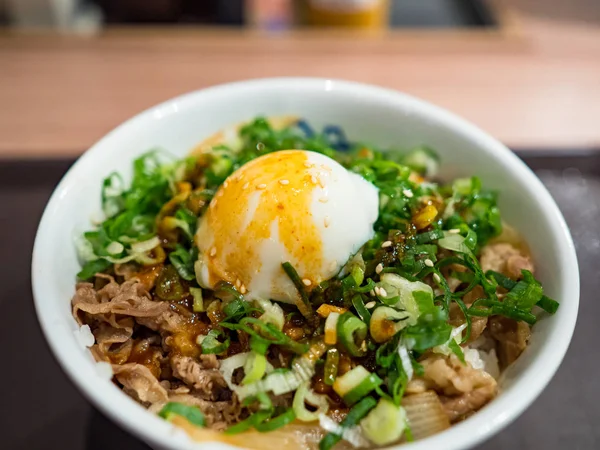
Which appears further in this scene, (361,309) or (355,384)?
(361,309)

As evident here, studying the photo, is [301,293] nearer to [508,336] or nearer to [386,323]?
[386,323]

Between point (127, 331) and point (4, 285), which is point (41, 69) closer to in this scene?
point (4, 285)

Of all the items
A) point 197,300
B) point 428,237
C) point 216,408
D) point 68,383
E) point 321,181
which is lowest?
point 68,383

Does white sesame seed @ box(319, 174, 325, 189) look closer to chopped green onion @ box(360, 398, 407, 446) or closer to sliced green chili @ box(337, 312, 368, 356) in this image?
sliced green chili @ box(337, 312, 368, 356)

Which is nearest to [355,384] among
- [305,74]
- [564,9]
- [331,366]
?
[331,366]

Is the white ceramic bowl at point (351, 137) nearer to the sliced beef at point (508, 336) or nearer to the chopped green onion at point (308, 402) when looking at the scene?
the sliced beef at point (508, 336)

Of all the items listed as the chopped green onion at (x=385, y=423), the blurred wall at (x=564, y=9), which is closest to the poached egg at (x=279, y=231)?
the chopped green onion at (x=385, y=423)

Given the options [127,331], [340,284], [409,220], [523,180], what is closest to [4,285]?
[127,331]

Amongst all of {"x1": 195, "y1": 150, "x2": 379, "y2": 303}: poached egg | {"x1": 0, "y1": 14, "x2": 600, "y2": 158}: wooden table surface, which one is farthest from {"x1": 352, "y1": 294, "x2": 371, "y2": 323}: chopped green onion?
{"x1": 0, "y1": 14, "x2": 600, "y2": 158}: wooden table surface
